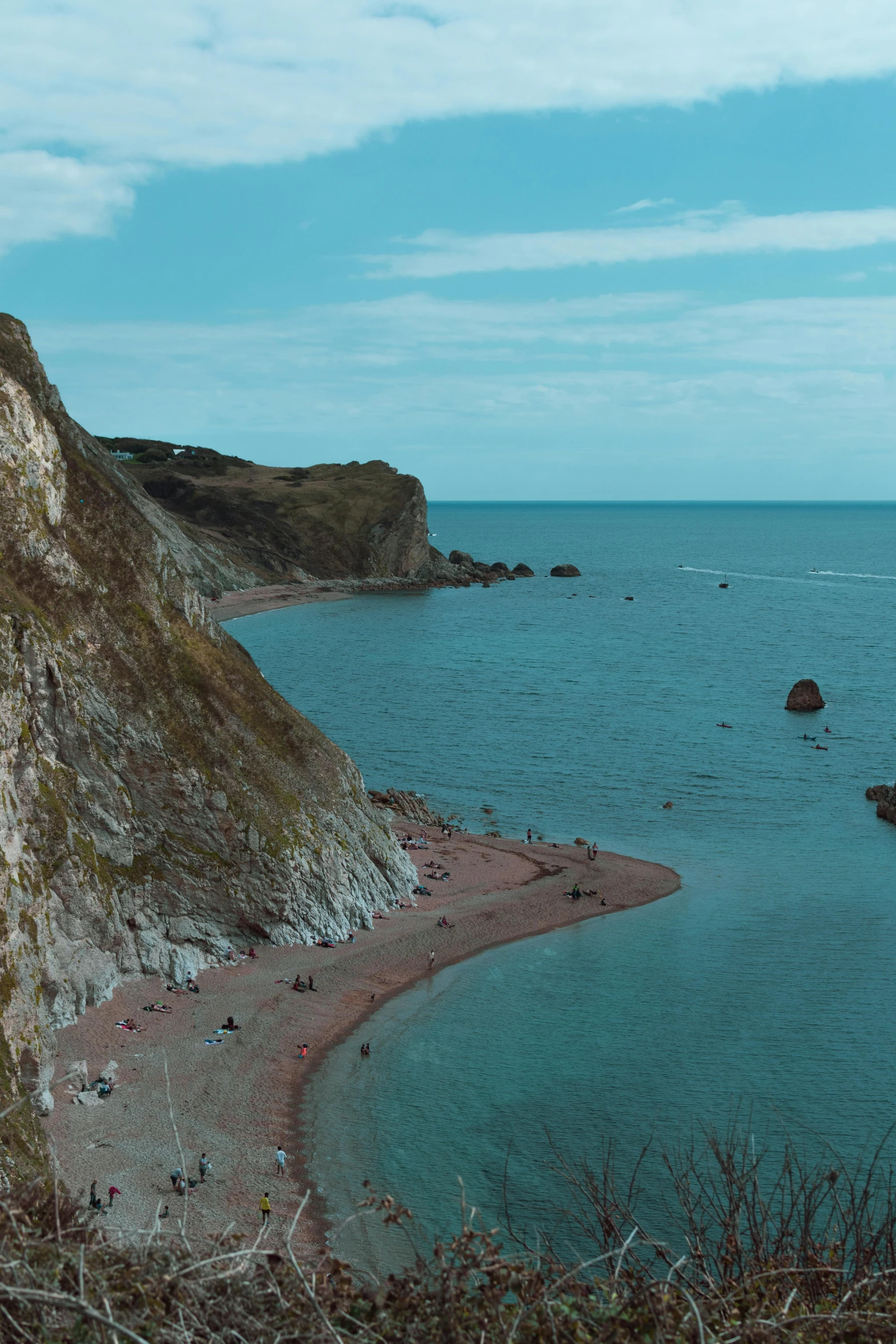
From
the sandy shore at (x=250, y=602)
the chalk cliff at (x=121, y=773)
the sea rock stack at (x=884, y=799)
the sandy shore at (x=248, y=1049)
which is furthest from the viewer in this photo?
the sandy shore at (x=250, y=602)

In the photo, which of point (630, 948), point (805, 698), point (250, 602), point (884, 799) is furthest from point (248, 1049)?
point (250, 602)

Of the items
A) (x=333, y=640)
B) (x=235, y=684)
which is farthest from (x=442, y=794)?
(x=333, y=640)

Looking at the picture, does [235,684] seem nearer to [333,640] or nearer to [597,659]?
[597,659]

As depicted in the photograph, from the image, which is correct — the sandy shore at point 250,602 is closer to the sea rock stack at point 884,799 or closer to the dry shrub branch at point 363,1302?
the sea rock stack at point 884,799

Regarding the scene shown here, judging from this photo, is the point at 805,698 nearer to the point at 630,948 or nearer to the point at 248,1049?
the point at 630,948

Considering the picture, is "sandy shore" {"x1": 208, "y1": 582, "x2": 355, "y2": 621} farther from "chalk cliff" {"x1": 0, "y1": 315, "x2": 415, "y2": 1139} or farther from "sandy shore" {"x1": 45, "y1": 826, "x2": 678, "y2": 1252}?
"sandy shore" {"x1": 45, "y1": 826, "x2": 678, "y2": 1252}

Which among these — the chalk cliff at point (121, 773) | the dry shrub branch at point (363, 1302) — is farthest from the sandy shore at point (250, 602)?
the dry shrub branch at point (363, 1302)
